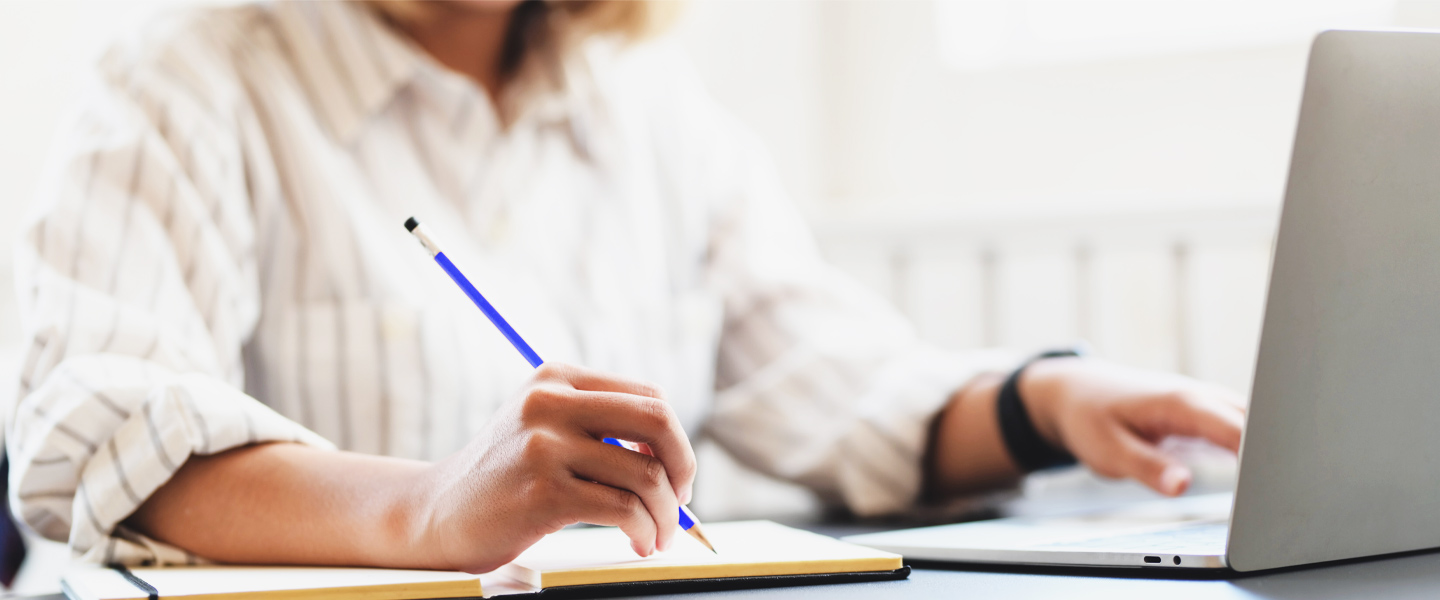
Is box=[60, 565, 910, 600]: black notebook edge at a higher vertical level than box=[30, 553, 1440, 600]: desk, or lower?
higher

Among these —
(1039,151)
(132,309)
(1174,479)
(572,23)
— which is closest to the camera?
(132,309)

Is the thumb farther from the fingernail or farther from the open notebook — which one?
the open notebook

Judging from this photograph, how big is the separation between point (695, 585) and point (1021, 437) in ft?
1.35

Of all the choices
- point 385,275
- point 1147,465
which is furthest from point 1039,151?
point 385,275

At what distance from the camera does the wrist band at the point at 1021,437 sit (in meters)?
0.73

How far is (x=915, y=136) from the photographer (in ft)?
4.72

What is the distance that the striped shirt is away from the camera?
48 cm

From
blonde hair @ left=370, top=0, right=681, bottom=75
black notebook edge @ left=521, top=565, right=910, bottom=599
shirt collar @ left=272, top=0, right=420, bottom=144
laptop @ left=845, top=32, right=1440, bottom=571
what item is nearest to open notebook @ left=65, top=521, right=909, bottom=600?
black notebook edge @ left=521, top=565, right=910, bottom=599

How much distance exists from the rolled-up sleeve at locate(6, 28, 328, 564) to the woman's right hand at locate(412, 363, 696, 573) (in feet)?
0.45

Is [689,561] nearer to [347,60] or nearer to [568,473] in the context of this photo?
[568,473]

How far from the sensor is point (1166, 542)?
42 centimetres

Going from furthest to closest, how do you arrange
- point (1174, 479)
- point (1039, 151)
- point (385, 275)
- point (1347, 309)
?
point (1039, 151) < point (385, 275) < point (1174, 479) < point (1347, 309)

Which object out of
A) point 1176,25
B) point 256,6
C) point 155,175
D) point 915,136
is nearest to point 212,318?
point 155,175

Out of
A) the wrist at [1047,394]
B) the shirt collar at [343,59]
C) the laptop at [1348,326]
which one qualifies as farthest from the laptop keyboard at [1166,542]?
the shirt collar at [343,59]
